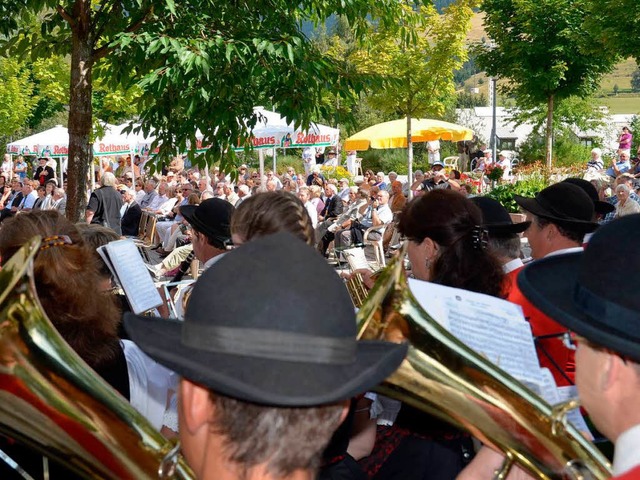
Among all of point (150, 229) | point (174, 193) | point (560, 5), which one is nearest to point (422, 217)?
point (150, 229)

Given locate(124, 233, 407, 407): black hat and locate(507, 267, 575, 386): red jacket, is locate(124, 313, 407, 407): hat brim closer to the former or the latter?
locate(124, 233, 407, 407): black hat

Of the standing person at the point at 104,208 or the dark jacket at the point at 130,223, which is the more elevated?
the standing person at the point at 104,208

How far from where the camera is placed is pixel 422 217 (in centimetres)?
310

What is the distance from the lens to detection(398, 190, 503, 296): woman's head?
2984mm

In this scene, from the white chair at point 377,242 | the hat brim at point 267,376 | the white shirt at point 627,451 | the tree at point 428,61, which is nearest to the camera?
the hat brim at point 267,376

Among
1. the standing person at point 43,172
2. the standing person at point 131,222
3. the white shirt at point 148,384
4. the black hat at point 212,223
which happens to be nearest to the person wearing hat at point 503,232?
the black hat at point 212,223

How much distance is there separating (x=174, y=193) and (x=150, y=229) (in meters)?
3.74

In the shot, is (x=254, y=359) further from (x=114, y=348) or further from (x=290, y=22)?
(x=290, y=22)

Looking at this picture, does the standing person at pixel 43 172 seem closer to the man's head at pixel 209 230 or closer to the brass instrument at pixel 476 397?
the man's head at pixel 209 230

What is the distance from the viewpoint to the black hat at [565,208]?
389cm

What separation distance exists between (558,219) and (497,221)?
0.99 ft

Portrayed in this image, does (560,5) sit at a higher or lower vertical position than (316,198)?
higher

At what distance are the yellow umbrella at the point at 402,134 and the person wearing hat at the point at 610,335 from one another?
18.1 meters

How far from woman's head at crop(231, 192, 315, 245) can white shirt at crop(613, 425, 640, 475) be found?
1559 mm
